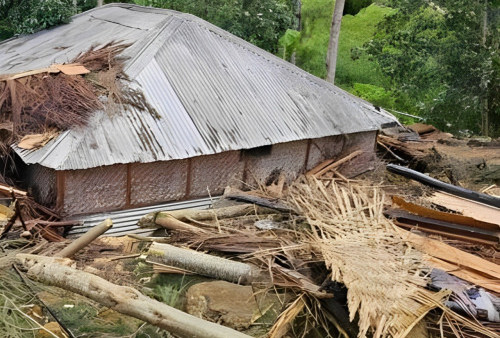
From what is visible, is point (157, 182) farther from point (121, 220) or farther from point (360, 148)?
point (360, 148)

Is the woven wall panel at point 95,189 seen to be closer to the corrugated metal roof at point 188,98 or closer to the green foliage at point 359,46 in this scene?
the corrugated metal roof at point 188,98

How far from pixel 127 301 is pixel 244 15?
1448cm

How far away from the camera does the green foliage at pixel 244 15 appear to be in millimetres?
18047

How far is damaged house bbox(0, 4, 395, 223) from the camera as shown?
941 centimetres

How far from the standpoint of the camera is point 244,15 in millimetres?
18203

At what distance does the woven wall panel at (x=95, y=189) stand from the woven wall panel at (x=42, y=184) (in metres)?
0.28

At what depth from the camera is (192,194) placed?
10.8 m

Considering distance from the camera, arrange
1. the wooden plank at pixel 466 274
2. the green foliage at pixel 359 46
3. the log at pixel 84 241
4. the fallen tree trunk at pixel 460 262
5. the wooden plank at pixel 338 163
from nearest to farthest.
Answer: the wooden plank at pixel 466 274
the fallen tree trunk at pixel 460 262
the log at pixel 84 241
the wooden plank at pixel 338 163
the green foliage at pixel 359 46

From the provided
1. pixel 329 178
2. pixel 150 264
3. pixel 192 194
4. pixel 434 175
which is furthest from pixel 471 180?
pixel 150 264

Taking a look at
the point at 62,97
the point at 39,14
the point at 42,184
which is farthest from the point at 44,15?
the point at 42,184

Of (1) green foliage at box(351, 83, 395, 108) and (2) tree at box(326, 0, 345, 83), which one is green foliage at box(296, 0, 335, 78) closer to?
(1) green foliage at box(351, 83, 395, 108)

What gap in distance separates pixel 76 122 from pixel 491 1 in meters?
14.3

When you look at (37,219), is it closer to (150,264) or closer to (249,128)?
(150,264)

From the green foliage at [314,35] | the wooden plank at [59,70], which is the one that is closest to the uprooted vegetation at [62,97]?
the wooden plank at [59,70]
